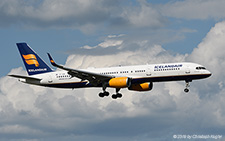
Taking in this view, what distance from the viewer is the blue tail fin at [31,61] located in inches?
3430

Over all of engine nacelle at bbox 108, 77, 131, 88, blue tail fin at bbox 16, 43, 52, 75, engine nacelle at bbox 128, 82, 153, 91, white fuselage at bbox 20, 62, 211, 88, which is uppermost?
blue tail fin at bbox 16, 43, 52, 75

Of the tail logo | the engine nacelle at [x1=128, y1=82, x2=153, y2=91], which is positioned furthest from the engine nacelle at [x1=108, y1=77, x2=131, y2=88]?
the tail logo

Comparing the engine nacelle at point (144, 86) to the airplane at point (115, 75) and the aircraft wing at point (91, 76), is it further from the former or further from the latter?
the aircraft wing at point (91, 76)

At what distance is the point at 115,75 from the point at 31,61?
711 inches

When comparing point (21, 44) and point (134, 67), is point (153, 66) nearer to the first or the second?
point (134, 67)

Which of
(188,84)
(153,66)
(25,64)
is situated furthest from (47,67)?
(188,84)

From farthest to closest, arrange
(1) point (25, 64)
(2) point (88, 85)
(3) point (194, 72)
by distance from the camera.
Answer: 1. (1) point (25, 64)
2. (2) point (88, 85)
3. (3) point (194, 72)

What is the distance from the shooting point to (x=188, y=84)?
77438 millimetres

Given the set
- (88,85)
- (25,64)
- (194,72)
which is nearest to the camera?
(194,72)

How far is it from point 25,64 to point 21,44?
411 centimetres

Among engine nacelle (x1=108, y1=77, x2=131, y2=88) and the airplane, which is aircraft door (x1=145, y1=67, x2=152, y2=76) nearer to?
the airplane

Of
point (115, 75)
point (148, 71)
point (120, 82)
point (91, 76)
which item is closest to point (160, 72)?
point (148, 71)

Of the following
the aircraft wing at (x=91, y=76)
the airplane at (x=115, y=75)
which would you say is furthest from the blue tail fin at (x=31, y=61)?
the aircraft wing at (x=91, y=76)

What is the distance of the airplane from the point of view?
3002 inches
